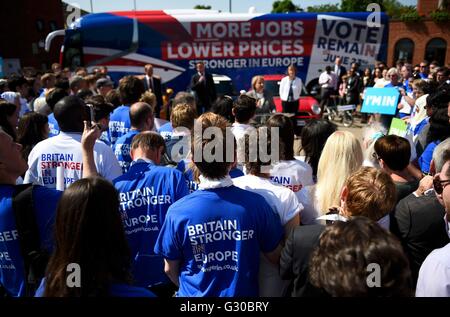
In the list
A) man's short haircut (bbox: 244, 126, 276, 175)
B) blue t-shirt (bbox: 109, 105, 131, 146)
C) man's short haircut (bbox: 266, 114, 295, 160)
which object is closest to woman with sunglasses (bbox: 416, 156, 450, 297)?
man's short haircut (bbox: 244, 126, 276, 175)

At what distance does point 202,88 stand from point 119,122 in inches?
227

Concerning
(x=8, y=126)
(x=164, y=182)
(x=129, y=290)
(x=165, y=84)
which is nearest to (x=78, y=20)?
(x=165, y=84)

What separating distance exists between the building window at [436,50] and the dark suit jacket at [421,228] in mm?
33358

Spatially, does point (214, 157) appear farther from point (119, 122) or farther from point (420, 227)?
point (119, 122)

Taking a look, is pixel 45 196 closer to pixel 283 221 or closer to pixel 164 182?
pixel 164 182

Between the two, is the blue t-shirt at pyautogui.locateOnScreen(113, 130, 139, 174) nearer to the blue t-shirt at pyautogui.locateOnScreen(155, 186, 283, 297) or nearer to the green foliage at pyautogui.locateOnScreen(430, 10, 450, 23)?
the blue t-shirt at pyautogui.locateOnScreen(155, 186, 283, 297)

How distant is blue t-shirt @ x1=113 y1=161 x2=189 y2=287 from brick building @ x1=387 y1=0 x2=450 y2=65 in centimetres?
3237

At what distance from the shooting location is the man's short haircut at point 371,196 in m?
1.93

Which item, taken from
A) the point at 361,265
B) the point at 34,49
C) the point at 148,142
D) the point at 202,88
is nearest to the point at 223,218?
the point at 361,265

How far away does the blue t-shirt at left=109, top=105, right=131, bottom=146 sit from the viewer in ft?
15.3

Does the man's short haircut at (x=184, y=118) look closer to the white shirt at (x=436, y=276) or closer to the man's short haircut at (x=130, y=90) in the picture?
the man's short haircut at (x=130, y=90)

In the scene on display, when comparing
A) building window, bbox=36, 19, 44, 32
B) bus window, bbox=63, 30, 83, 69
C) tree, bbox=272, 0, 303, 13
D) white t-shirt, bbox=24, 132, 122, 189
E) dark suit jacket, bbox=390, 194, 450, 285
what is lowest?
dark suit jacket, bbox=390, 194, 450, 285

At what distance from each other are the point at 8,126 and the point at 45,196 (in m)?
2.46

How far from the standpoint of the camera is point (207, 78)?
33.7 ft
